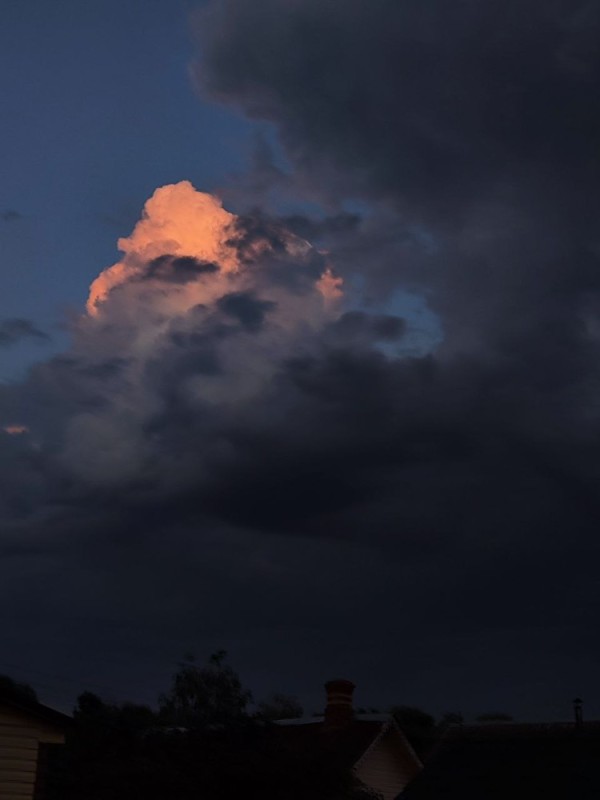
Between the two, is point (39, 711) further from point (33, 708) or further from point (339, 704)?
point (339, 704)

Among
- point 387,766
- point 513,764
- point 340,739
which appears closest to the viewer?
point 513,764

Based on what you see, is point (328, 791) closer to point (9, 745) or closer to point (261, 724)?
point (261, 724)

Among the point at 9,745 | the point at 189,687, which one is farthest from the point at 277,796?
the point at 189,687

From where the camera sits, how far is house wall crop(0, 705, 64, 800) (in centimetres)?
2311

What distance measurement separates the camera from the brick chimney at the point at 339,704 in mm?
48188

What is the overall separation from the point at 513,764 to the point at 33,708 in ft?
56.6

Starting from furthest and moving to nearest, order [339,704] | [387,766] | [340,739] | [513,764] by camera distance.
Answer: [339,704]
[387,766]
[340,739]
[513,764]

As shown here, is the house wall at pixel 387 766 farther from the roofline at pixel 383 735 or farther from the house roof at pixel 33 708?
the house roof at pixel 33 708

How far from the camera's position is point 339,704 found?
48.6 meters

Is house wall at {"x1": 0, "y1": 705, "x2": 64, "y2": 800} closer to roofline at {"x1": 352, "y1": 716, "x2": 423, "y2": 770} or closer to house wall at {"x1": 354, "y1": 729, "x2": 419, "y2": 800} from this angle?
roofline at {"x1": 352, "y1": 716, "x2": 423, "y2": 770}

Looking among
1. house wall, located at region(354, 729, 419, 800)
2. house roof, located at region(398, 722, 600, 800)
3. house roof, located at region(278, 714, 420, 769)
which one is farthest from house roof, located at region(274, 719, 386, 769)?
house roof, located at region(398, 722, 600, 800)

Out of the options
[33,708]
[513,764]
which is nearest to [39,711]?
[33,708]

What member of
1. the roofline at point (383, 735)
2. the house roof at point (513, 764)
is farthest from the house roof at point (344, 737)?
the house roof at point (513, 764)

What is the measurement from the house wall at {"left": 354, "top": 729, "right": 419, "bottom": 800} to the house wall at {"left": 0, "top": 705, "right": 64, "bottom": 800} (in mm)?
23690
